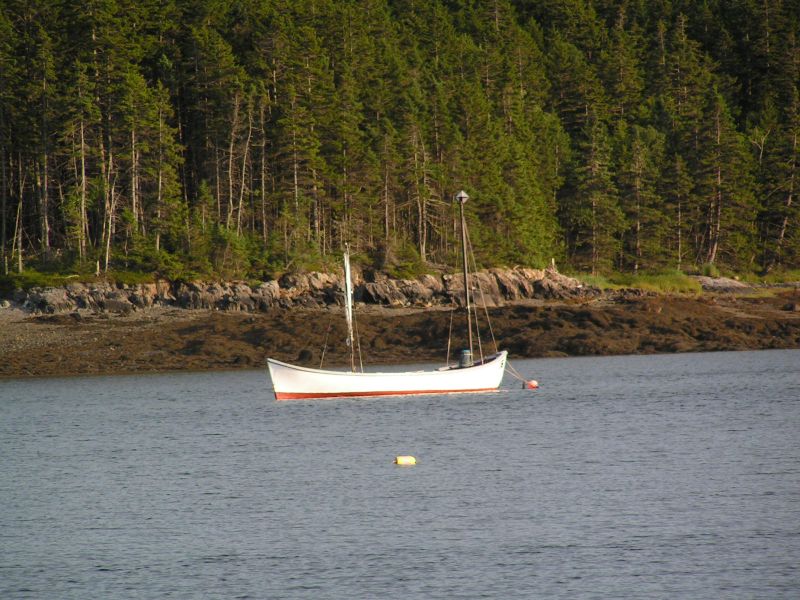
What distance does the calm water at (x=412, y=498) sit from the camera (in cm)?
1828

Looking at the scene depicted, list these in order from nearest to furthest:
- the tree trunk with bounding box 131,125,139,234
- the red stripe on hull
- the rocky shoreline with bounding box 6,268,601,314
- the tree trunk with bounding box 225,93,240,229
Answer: the red stripe on hull < the rocky shoreline with bounding box 6,268,601,314 < the tree trunk with bounding box 131,125,139,234 < the tree trunk with bounding box 225,93,240,229

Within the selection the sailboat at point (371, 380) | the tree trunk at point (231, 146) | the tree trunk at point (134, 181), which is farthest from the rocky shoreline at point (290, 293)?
the sailboat at point (371, 380)

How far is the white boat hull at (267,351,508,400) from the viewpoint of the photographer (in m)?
44.1

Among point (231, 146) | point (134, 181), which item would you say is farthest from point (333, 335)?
point (231, 146)

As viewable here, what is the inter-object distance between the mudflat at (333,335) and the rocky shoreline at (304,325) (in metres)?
0.06

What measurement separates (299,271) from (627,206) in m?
40.4

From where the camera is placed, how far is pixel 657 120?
122000mm

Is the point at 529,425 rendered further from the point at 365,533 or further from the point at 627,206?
the point at 627,206

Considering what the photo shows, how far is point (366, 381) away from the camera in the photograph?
44.2 metres

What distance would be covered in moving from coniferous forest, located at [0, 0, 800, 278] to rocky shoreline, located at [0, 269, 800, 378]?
15.6 ft

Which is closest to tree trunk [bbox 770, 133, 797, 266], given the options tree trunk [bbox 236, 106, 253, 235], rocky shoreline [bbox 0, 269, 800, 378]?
rocky shoreline [bbox 0, 269, 800, 378]

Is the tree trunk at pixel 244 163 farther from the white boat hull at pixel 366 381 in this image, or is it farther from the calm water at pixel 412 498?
the white boat hull at pixel 366 381

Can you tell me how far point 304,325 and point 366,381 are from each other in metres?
19.0

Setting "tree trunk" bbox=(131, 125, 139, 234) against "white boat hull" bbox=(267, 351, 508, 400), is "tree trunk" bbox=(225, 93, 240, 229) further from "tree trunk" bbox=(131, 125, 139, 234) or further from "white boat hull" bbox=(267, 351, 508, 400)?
"white boat hull" bbox=(267, 351, 508, 400)
